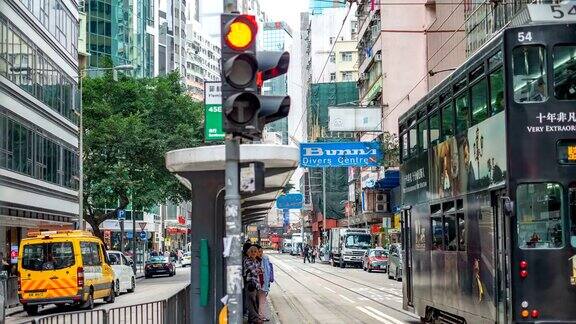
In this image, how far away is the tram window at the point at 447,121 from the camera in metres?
14.1

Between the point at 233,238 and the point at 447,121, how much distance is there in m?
6.45

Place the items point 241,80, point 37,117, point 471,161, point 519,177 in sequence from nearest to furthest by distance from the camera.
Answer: point 241,80 < point 519,177 < point 471,161 < point 37,117

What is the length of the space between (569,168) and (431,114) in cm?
509

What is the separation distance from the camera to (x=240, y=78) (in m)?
8.87

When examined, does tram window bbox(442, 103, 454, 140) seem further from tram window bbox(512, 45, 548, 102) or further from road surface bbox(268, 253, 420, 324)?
road surface bbox(268, 253, 420, 324)

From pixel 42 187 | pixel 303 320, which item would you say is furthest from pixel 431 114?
pixel 42 187

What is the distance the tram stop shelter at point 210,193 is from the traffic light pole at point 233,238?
8.99 ft

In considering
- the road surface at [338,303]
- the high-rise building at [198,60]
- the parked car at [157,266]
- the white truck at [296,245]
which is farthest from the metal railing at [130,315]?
the high-rise building at [198,60]

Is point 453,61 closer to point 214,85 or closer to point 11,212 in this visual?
point 11,212

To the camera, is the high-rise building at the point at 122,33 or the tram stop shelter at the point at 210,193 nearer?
the tram stop shelter at the point at 210,193

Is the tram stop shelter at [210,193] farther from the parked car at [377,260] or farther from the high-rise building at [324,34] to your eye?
the high-rise building at [324,34]

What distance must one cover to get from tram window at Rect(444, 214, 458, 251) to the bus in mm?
509

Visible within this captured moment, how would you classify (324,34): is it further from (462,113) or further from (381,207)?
(462,113)

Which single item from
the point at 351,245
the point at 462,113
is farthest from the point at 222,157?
the point at 351,245
